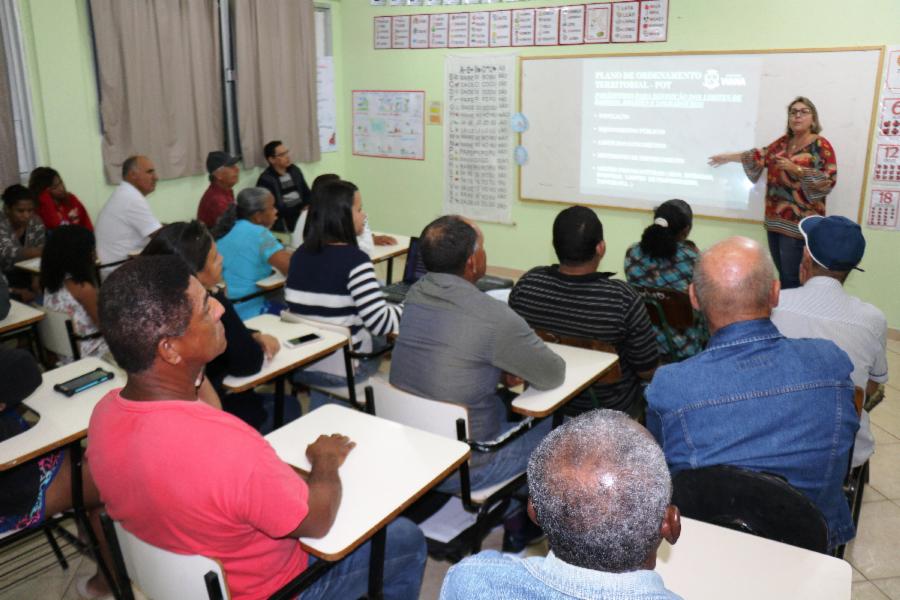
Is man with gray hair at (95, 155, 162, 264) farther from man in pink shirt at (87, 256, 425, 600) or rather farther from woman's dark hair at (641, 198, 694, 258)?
man in pink shirt at (87, 256, 425, 600)

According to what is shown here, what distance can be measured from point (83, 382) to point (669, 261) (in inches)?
98.9

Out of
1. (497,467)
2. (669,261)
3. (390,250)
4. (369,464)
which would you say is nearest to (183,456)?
(369,464)

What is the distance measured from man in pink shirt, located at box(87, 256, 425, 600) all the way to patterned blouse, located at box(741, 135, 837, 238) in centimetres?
Result: 416

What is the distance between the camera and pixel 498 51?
243 inches

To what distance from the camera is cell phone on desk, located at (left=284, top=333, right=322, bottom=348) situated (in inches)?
114

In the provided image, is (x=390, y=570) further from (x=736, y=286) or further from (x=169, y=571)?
(x=736, y=286)

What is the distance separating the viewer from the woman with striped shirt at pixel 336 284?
121 inches

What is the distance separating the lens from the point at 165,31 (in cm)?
563

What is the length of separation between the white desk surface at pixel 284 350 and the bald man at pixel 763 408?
1417mm

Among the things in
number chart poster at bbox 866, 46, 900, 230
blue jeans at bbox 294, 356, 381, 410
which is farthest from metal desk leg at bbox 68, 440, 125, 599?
number chart poster at bbox 866, 46, 900, 230

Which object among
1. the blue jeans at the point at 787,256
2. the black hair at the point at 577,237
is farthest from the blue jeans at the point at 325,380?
the blue jeans at the point at 787,256

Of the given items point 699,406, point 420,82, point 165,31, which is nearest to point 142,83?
point 165,31

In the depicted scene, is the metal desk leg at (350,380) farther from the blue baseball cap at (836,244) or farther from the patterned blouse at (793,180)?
the patterned blouse at (793,180)

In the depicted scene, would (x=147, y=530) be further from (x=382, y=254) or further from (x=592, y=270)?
(x=382, y=254)
